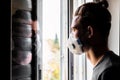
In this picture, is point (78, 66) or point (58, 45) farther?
point (78, 66)

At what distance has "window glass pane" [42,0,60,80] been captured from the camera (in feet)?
5.65

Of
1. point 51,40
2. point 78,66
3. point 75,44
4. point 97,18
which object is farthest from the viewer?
point 78,66

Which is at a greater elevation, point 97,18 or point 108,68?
point 97,18

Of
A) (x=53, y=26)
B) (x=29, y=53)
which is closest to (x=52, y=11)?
(x=53, y=26)

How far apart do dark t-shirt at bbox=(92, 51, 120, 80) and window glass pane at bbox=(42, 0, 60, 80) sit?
1.55 ft

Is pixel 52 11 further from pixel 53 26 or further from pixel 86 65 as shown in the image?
pixel 86 65

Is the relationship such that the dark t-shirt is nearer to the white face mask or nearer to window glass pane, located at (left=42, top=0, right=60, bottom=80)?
the white face mask

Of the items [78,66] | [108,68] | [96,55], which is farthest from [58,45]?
[108,68]

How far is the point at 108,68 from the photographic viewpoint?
1237 millimetres

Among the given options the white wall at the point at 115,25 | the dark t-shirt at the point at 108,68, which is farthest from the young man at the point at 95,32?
the white wall at the point at 115,25

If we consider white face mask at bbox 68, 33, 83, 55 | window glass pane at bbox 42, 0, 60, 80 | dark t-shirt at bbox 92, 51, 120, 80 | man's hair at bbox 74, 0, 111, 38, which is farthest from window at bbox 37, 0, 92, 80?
dark t-shirt at bbox 92, 51, 120, 80

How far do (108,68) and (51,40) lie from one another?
70cm

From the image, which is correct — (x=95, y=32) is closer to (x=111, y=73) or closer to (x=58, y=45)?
(x=111, y=73)

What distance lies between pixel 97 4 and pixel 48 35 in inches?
19.7
